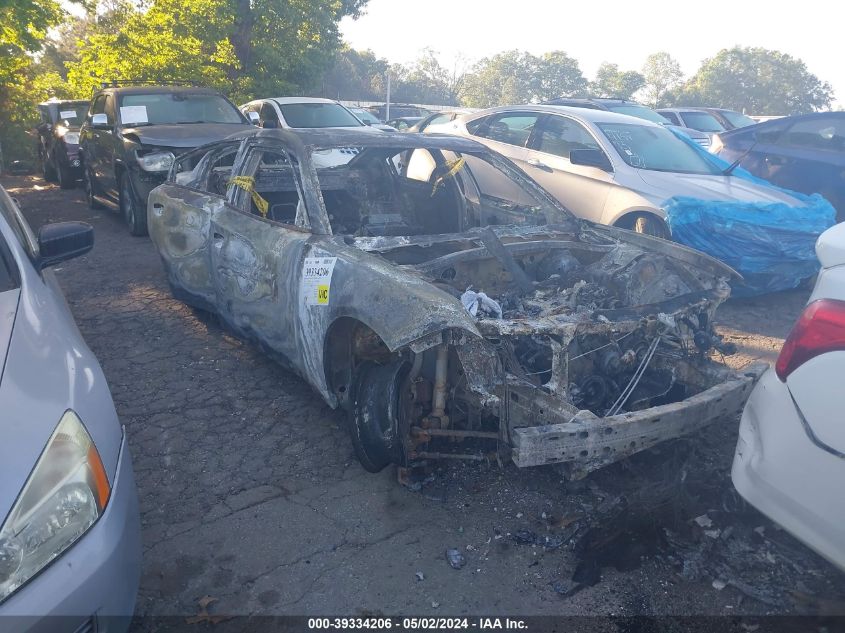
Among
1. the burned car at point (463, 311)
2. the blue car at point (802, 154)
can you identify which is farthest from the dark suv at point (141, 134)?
the blue car at point (802, 154)

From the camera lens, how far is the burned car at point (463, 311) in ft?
9.11

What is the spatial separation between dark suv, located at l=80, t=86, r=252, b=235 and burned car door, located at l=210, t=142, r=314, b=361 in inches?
141

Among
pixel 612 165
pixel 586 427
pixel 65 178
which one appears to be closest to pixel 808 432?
pixel 586 427

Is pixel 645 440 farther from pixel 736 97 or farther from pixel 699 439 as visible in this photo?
pixel 736 97

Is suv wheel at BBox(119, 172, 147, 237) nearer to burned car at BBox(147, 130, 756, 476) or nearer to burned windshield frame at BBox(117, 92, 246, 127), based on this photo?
burned windshield frame at BBox(117, 92, 246, 127)

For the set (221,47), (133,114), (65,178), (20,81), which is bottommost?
(65,178)

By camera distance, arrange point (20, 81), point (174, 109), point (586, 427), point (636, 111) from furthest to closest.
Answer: point (20, 81), point (636, 111), point (174, 109), point (586, 427)

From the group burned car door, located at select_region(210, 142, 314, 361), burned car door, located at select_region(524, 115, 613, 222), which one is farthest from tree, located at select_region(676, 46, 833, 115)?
burned car door, located at select_region(210, 142, 314, 361)

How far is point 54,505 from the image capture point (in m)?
1.76

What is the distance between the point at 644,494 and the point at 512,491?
2.06 ft

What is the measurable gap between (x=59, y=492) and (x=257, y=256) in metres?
2.18

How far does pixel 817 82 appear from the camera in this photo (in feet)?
122

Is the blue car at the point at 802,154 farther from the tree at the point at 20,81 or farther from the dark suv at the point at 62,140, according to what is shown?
the tree at the point at 20,81

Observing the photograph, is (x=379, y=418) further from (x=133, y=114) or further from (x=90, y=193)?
(x=90, y=193)
